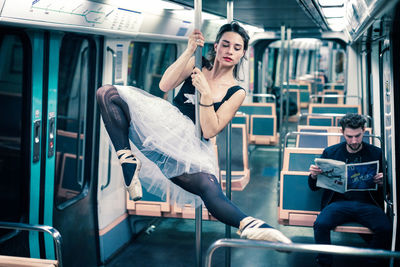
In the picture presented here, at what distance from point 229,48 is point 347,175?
86.1 inches

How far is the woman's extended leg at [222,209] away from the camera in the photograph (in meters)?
2.12

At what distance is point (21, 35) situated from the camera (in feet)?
11.9

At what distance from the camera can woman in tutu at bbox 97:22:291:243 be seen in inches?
90.0

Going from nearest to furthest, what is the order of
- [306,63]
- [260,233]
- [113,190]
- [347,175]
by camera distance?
[260,233], [347,175], [113,190], [306,63]

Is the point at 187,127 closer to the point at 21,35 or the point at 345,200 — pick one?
the point at 21,35

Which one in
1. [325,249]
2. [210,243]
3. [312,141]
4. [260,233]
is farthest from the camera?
[312,141]

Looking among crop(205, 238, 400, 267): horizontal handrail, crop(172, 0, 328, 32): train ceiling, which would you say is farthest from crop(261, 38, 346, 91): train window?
crop(205, 238, 400, 267): horizontal handrail

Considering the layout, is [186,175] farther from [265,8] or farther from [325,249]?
[265,8]

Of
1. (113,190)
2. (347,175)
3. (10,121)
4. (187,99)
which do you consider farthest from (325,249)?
(10,121)

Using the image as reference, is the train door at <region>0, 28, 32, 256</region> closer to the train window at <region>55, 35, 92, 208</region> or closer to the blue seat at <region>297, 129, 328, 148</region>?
the train window at <region>55, 35, 92, 208</region>

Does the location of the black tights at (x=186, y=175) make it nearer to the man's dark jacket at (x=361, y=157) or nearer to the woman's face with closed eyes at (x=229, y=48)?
the woman's face with closed eyes at (x=229, y=48)

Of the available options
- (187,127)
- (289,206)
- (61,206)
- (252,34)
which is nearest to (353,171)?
(289,206)

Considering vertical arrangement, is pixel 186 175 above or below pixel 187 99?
below

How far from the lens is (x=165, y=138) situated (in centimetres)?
242
